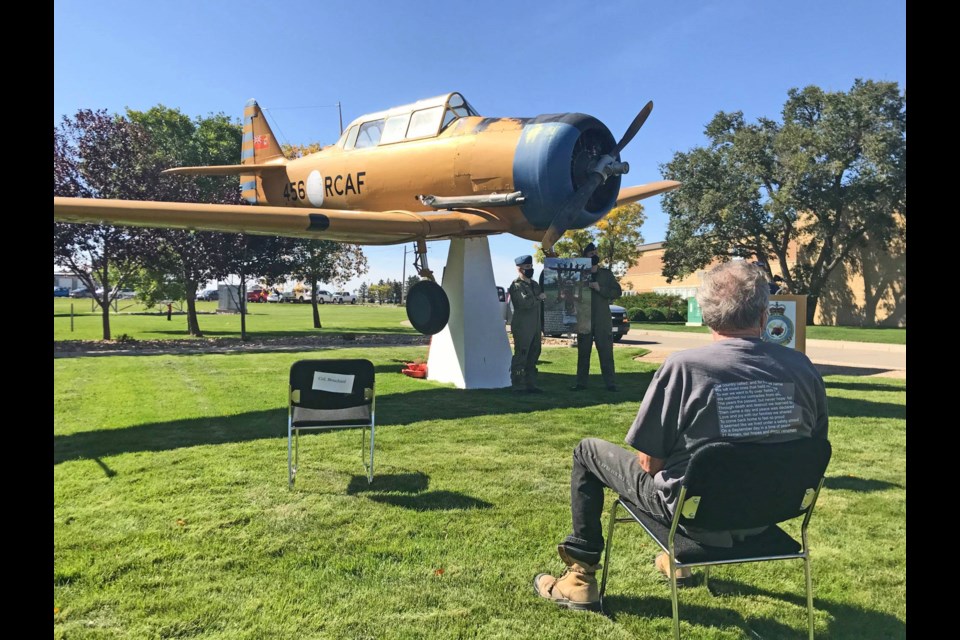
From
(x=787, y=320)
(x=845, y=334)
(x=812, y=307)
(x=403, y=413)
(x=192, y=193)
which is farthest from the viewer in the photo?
(x=812, y=307)

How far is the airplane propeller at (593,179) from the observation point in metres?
7.62

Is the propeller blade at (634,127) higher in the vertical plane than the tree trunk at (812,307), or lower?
higher

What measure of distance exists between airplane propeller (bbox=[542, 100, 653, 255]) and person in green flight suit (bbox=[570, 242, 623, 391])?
95 cm

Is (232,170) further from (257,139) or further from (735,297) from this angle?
(735,297)

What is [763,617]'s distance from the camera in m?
2.55

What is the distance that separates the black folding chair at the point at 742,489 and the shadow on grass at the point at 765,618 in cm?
39

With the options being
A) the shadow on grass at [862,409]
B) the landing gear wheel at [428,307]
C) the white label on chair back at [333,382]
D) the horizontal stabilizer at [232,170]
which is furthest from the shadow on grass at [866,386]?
the horizontal stabilizer at [232,170]

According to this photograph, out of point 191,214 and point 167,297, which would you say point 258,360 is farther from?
point 167,297

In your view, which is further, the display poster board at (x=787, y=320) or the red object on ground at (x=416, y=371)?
the red object on ground at (x=416, y=371)

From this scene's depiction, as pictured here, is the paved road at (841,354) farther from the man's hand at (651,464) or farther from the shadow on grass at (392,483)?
the man's hand at (651,464)

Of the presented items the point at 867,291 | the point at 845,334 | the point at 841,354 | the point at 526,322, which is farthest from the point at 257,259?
the point at 867,291

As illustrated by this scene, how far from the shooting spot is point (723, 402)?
6.76ft

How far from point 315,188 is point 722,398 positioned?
9971mm

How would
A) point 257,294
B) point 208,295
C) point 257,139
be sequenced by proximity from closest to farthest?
point 257,139, point 257,294, point 208,295
